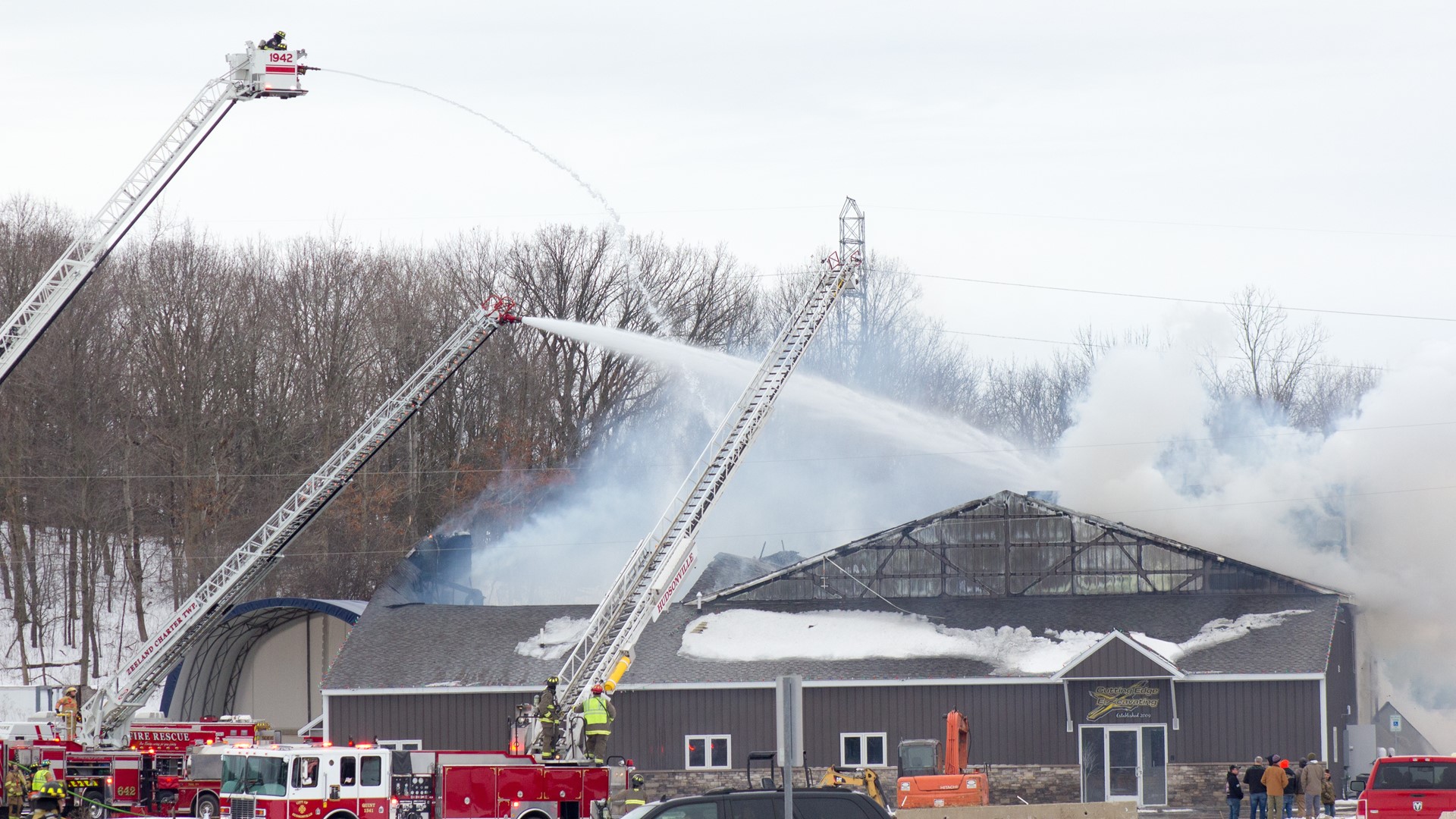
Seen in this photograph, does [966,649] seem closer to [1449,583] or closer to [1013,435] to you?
[1449,583]

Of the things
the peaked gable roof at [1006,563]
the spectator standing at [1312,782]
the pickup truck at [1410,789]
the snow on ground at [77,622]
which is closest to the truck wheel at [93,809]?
the peaked gable roof at [1006,563]

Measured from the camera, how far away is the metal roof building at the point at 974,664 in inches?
1315

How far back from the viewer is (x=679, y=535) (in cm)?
3200

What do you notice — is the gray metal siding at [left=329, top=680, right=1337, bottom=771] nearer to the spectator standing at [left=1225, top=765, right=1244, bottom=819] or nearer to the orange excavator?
the orange excavator

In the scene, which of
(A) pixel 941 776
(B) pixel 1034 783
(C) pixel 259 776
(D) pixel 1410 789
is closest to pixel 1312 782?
(B) pixel 1034 783

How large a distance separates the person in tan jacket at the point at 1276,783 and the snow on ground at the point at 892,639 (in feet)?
17.2

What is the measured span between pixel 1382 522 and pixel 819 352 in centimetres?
3151

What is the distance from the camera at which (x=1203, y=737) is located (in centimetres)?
3328

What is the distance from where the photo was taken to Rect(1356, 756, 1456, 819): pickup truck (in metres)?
21.4

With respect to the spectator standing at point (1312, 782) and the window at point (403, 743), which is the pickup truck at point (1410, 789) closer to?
the spectator standing at point (1312, 782)

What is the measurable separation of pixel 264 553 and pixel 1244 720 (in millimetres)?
21533

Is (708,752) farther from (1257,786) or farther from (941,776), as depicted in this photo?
(1257,786)

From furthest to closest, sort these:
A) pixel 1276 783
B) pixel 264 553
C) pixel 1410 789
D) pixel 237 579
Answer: pixel 264 553, pixel 237 579, pixel 1276 783, pixel 1410 789

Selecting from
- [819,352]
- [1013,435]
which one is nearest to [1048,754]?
[819,352]
